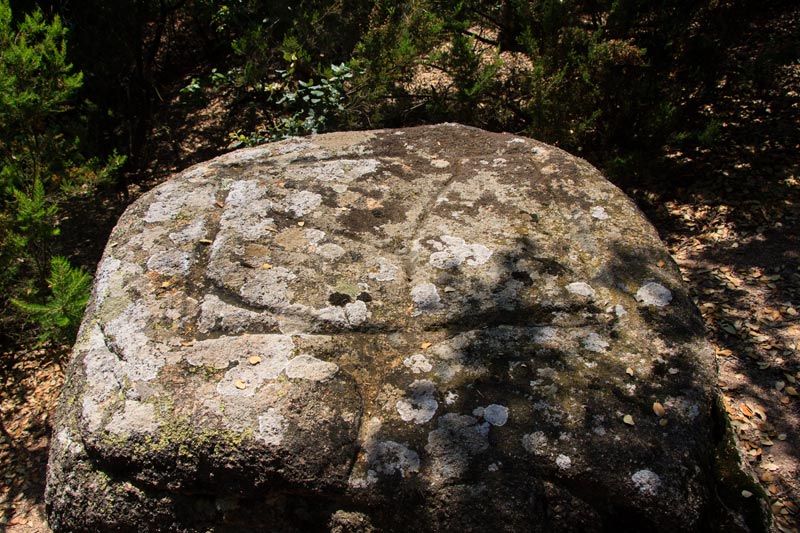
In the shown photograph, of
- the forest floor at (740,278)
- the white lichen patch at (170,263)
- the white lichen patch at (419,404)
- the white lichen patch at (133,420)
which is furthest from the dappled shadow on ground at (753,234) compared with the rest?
the white lichen patch at (170,263)

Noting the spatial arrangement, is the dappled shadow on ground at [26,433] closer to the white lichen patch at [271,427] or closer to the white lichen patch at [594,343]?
the white lichen patch at [271,427]

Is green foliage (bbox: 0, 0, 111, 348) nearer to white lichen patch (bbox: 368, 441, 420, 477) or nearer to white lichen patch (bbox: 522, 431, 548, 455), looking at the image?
white lichen patch (bbox: 368, 441, 420, 477)

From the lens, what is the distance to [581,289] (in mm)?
2180

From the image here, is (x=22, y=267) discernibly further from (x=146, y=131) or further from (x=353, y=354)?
(x=353, y=354)

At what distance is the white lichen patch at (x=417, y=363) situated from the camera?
6.22 feet

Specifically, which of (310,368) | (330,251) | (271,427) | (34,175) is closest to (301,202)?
(330,251)

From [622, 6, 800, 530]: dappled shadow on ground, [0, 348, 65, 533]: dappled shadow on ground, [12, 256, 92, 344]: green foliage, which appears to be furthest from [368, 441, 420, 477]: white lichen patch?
[0, 348, 65, 533]: dappled shadow on ground

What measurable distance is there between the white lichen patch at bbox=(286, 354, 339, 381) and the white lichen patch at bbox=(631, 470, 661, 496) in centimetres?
93

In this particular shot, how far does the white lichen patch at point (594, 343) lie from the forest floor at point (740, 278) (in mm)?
913

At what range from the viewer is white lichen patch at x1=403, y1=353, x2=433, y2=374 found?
189 centimetres

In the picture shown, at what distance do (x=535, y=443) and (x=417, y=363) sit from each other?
0.46 m

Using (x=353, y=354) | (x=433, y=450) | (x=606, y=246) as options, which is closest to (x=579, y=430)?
(x=433, y=450)

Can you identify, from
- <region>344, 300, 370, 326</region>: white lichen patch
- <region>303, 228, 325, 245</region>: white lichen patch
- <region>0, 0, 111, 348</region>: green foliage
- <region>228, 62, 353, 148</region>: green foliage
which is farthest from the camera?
<region>228, 62, 353, 148</region>: green foliage

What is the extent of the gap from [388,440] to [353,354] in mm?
346
